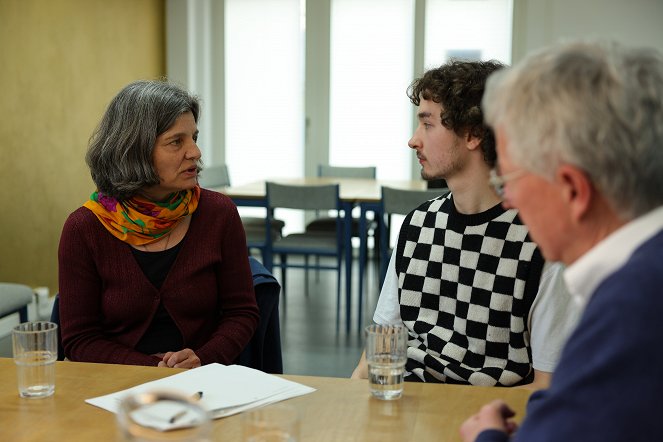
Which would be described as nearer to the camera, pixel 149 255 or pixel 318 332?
pixel 149 255

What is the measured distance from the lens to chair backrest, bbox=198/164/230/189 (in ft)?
18.5

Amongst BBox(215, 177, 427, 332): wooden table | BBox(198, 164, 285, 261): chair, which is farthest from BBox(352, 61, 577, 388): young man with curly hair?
BBox(198, 164, 285, 261): chair

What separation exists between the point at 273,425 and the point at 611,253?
1.73 feet

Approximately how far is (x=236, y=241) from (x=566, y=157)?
4.46ft

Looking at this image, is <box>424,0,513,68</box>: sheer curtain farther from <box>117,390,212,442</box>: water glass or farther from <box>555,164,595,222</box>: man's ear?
<box>117,390,212,442</box>: water glass

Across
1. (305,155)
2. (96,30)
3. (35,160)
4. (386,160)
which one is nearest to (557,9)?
(386,160)

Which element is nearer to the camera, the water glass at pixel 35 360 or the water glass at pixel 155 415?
the water glass at pixel 155 415

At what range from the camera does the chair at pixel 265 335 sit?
2.21 metres

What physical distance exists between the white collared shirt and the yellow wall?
4247 mm

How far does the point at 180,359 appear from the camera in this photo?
191cm

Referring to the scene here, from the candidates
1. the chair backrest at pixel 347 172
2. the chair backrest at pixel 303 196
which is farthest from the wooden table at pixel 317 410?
the chair backrest at pixel 347 172

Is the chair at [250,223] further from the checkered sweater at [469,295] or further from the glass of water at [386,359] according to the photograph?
the glass of water at [386,359]

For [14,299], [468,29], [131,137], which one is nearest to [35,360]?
[131,137]

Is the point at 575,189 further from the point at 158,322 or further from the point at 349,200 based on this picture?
the point at 349,200
